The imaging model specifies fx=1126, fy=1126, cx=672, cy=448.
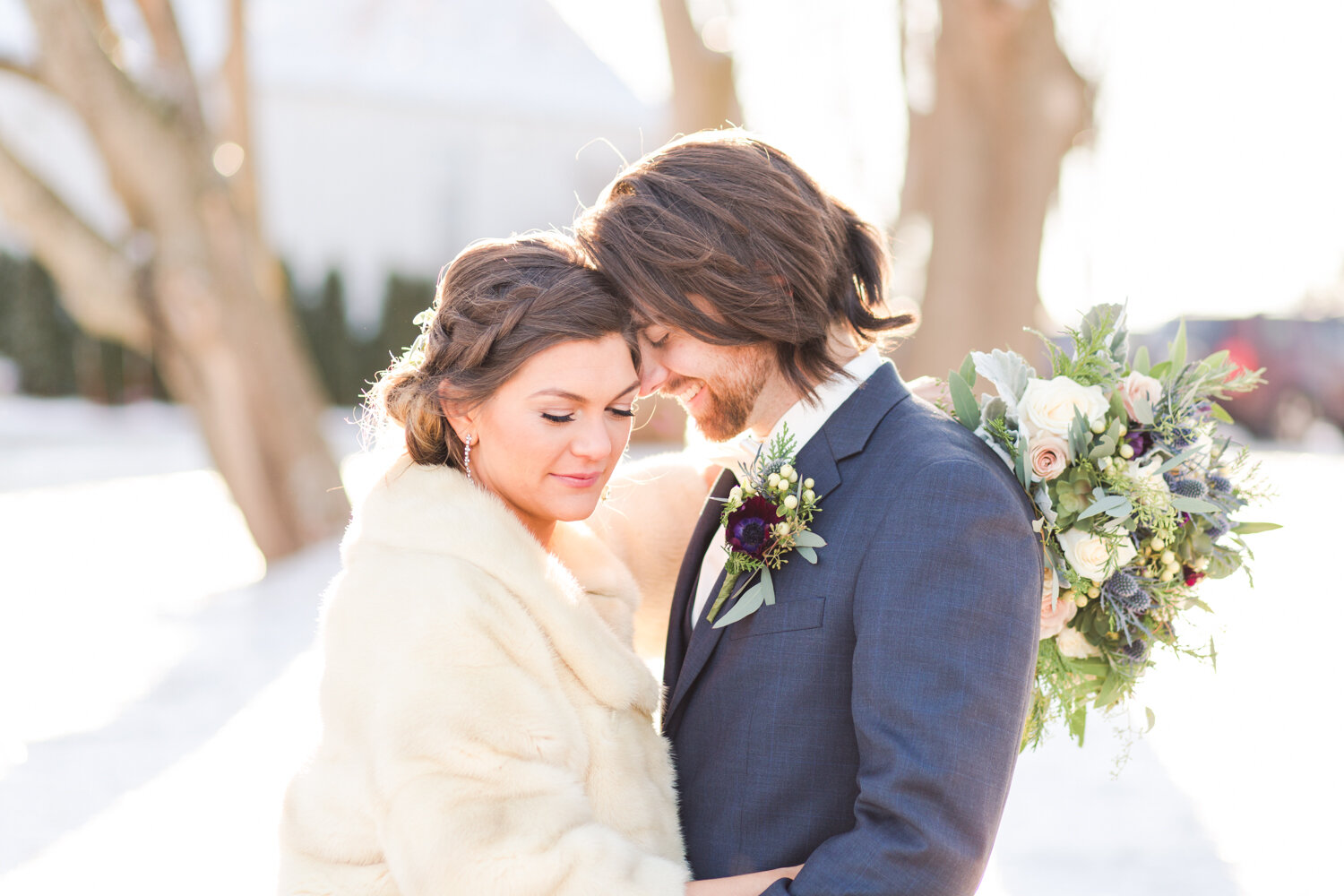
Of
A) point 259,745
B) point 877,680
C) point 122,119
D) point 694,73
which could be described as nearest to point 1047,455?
point 877,680

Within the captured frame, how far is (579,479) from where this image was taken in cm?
215

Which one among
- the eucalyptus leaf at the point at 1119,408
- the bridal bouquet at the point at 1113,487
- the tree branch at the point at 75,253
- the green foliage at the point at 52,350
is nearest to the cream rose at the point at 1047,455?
the bridal bouquet at the point at 1113,487

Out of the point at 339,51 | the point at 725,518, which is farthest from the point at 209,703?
the point at 339,51

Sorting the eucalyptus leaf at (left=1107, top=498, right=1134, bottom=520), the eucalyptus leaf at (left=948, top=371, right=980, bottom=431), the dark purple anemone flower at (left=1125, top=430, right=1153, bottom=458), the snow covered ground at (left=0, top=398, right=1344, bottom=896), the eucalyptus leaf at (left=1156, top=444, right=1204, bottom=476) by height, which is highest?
the eucalyptus leaf at (left=948, top=371, right=980, bottom=431)

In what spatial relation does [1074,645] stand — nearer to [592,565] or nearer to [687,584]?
[687,584]

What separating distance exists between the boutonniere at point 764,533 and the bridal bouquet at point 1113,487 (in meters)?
0.39

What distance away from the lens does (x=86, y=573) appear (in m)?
8.48

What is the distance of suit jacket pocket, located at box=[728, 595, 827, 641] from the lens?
6.07 feet

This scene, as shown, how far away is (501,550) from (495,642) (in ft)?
0.58

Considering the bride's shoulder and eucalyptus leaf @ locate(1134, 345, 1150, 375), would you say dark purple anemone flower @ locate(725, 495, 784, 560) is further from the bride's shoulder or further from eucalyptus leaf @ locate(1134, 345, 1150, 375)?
eucalyptus leaf @ locate(1134, 345, 1150, 375)

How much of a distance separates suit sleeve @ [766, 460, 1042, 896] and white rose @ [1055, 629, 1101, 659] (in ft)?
1.86

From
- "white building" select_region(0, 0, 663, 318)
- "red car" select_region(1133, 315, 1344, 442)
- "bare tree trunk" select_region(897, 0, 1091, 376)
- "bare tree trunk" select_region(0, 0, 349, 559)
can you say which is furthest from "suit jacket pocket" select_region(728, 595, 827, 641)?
"white building" select_region(0, 0, 663, 318)

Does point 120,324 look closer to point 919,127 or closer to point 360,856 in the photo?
point 919,127

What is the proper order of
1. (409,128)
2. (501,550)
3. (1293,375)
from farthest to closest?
1. (409,128)
2. (1293,375)
3. (501,550)
